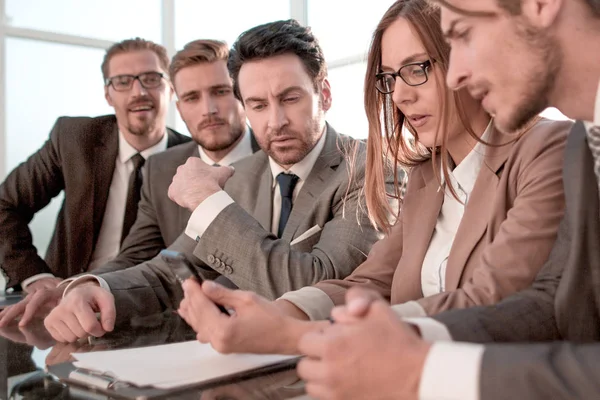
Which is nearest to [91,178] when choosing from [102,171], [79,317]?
[102,171]

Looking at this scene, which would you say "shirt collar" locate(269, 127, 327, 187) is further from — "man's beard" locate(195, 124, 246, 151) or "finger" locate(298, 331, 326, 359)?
"finger" locate(298, 331, 326, 359)

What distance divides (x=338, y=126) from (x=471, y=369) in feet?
16.8

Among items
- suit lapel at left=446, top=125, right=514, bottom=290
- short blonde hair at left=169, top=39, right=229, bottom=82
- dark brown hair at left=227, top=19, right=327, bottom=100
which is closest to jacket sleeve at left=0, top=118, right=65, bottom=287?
short blonde hair at left=169, top=39, right=229, bottom=82

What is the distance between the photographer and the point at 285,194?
2555 mm

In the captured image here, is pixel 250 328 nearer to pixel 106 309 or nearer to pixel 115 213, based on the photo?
pixel 106 309

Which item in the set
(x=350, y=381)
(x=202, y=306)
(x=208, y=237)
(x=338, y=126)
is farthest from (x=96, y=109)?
(x=350, y=381)

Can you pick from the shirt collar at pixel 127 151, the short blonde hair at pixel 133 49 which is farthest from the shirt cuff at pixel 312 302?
the short blonde hair at pixel 133 49

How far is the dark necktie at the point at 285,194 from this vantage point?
253 centimetres

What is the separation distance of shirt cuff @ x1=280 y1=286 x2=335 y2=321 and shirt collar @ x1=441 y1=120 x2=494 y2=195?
1.48 feet

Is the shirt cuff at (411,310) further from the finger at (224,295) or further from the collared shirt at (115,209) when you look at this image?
the collared shirt at (115,209)

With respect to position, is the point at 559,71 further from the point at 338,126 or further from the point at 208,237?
the point at 338,126

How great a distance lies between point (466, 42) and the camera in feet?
4.40

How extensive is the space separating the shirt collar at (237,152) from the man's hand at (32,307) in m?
1.49

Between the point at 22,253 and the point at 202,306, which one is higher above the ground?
the point at 202,306
